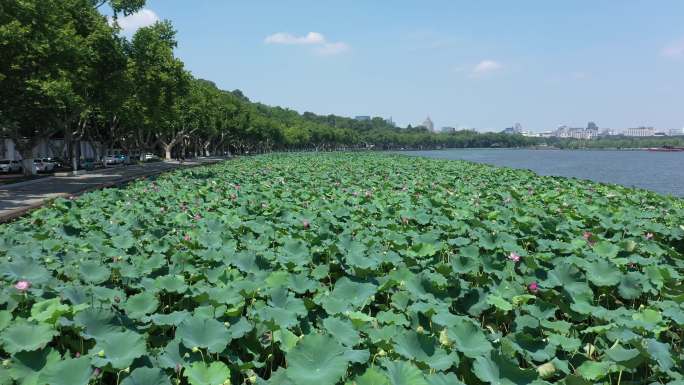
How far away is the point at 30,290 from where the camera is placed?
414 cm

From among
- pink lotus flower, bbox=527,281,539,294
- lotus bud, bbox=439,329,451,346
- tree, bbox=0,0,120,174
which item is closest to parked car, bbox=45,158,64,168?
tree, bbox=0,0,120,174

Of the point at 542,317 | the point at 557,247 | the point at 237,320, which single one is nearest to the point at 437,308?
the point at 542,317

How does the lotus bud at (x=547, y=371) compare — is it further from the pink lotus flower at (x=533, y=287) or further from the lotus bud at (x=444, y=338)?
the pink lotus flower at (x=533, y=287)

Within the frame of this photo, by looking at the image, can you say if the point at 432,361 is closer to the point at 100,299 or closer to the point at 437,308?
the point at 437,308

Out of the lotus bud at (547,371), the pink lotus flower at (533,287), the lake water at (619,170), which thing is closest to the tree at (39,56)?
the pink lotus flower at (533,287)

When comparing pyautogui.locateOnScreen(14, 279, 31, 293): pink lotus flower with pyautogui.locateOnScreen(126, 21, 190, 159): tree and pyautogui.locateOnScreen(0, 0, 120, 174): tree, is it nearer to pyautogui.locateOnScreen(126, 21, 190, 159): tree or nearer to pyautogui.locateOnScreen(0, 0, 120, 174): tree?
pyautogui.locateOnScreen(0, 0, 120, 174): tree

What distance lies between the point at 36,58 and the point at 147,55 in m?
6.37

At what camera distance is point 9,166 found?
36.3 metres

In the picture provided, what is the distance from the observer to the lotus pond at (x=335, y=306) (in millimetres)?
2939

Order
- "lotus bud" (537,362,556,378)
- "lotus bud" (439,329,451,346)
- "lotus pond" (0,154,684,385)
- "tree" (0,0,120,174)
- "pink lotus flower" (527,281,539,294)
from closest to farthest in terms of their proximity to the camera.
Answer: "lotus pond" (0,154,684,385)
"lotus bud" (537,362,556,378)
"lotus bud" (439,329,451,346)
"pink lotus flower" (527,281,539,294)
"tree" (0,0,120,174)

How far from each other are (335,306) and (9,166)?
130 feet

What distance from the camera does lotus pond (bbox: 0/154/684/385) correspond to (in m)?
2.94

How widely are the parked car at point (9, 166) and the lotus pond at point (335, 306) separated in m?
33.3

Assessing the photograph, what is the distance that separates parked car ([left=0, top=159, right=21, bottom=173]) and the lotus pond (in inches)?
1310
